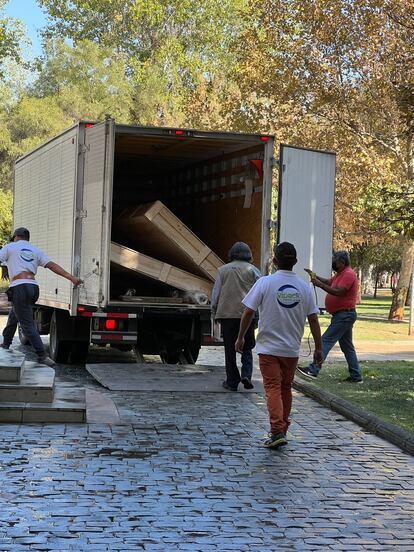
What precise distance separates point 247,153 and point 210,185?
5.48 ft

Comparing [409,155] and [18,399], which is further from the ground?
[409,155]

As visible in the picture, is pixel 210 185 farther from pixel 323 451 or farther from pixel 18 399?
pixel 323 451

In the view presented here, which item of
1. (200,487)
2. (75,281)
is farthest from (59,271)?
(200,487)

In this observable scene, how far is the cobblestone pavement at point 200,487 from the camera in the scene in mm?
5859

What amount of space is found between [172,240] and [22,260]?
2.30m

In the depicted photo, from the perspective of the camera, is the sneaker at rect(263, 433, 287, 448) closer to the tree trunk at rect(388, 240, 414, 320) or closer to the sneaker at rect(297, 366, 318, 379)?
the sneaker at rect(297, 366, 318, 379)

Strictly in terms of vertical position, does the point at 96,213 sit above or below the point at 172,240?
above

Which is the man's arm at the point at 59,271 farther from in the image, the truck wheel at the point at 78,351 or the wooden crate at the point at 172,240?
the truck wheel at the point at 78,351

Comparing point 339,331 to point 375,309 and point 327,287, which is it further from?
point 375,309

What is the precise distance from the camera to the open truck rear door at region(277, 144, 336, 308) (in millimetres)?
13289

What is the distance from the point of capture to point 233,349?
1216cm

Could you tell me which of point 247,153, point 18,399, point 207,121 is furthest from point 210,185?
point 207,121

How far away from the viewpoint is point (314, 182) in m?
13.7

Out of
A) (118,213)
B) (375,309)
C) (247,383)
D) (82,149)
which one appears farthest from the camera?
(375,309)
